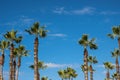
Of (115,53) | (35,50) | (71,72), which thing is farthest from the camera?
(71,72)

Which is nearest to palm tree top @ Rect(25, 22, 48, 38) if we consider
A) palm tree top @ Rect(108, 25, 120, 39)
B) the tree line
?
the tree line

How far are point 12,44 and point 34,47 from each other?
10812 mm

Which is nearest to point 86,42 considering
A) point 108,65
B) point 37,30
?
point 37,30

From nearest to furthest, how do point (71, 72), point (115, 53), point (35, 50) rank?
point (35, 50) < point (115, 53) < point (71, 72)

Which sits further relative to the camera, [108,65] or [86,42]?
[108,65]

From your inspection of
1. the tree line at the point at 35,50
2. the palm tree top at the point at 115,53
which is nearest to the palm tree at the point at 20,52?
the tree line at the point at 35,50

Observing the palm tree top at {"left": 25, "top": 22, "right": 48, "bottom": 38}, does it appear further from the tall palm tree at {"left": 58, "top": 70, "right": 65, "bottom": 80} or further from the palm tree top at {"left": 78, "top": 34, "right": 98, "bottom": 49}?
the tall palm tree at {"left": 58, "top": 70, "right": 65, "bottom": 80}

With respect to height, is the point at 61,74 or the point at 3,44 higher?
the point at 61,74

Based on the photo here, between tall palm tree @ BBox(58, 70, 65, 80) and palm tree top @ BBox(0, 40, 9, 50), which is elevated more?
tall palm tree @ BBox(58, 70, 65, 80)

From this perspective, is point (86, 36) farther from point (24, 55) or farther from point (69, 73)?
point (69, 73)

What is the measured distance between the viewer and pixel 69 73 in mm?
111062

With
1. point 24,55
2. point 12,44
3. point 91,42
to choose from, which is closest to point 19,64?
point 24,55

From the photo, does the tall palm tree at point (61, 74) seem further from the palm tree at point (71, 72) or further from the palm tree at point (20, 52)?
the palm tree at point (20, 52)

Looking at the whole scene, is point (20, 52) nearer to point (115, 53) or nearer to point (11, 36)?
point (11, 36)
